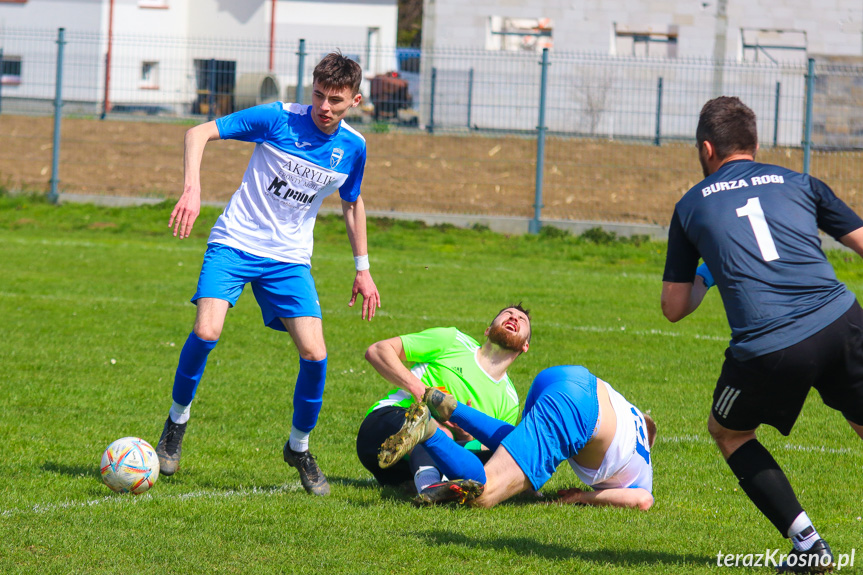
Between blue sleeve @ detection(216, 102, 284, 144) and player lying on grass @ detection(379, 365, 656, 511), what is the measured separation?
5.66 ft

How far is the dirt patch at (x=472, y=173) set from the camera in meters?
17.1

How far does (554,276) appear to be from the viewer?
43.3 ft

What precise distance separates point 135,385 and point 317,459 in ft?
7.23

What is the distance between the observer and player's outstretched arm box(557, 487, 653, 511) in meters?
5.15

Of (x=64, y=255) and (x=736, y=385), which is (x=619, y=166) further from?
(x=736, y=385)

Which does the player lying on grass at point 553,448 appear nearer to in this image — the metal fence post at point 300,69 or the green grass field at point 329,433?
the green grass field at point 329,433

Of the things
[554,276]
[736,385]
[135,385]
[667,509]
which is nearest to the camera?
[736,385]

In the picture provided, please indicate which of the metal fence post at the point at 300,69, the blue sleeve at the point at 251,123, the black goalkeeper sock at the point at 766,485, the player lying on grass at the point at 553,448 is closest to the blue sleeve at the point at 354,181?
the blue sleeve at the point at 251,123

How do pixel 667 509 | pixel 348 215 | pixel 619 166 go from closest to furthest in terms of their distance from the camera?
pixel 667 509, pixel 348 215, pixel 619 166

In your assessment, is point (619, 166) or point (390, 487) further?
point (619, 166)

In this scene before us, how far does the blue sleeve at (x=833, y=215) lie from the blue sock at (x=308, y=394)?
2.69 metres

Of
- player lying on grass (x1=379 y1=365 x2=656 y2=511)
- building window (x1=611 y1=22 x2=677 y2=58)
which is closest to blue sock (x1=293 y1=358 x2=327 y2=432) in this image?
player lying on grass (x1=379 y1=365 x2=656 y2=511)

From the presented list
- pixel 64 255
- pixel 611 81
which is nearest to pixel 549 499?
pixel 64 255

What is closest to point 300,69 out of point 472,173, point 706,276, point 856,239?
point 472,173
